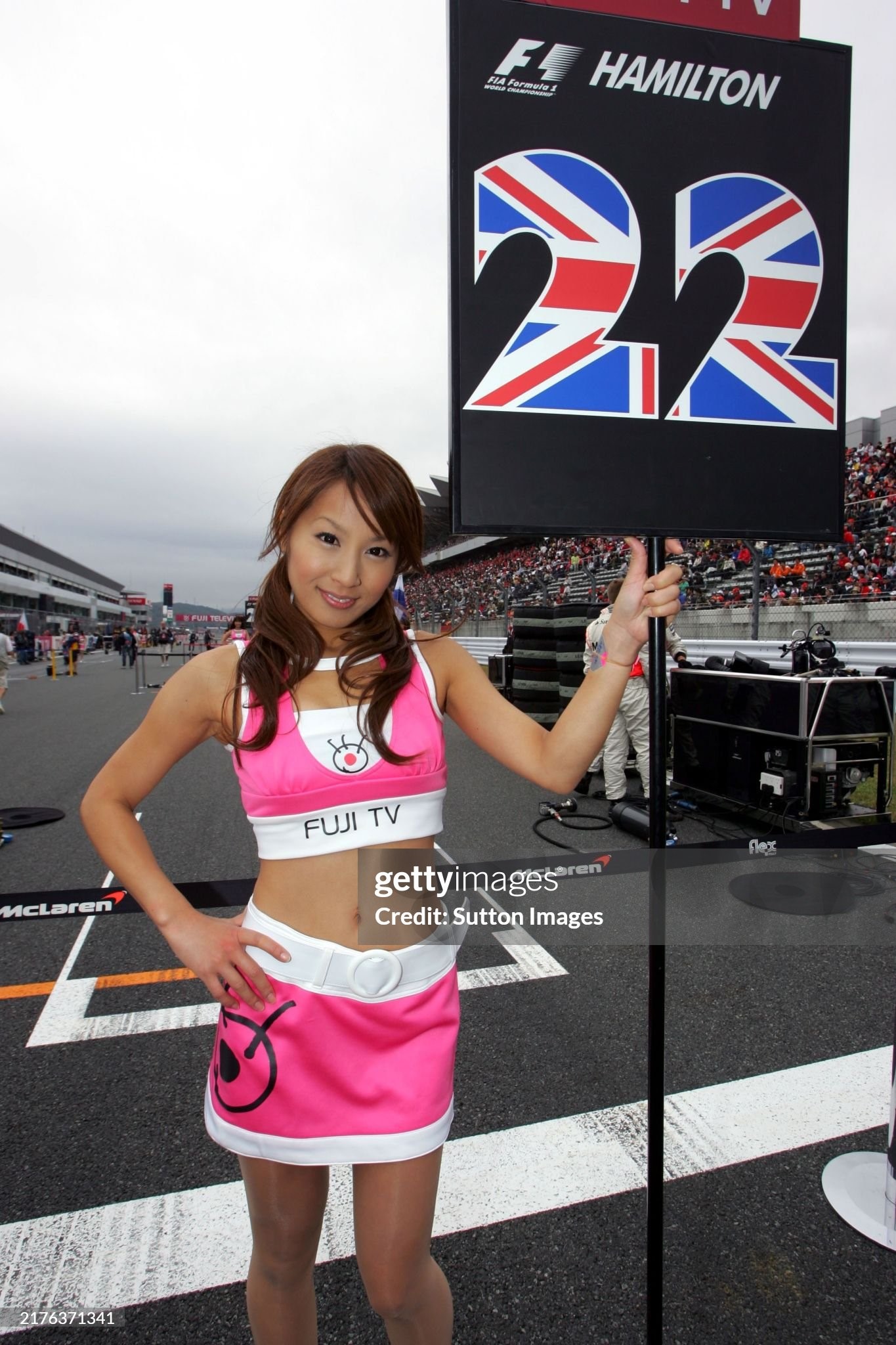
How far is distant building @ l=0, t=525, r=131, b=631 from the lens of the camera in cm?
6712

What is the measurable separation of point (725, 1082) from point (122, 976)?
8.26ft

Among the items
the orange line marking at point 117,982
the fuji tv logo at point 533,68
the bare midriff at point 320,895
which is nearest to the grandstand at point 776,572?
the fuji tv logo at point 533,68

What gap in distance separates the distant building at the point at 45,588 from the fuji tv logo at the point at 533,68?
→ 1791 inches

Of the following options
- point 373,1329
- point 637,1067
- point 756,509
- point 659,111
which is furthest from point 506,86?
point 637,1067

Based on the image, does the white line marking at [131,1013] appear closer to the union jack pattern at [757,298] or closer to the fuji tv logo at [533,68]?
the union jack pattern at [757,298]

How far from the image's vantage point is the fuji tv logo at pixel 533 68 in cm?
122

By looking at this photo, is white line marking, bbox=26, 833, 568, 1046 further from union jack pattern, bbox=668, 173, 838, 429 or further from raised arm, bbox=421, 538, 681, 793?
union jack pattern, bbox=668, 173, 838, 429

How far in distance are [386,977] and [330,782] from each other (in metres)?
0.33

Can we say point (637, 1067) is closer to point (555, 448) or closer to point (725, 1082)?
point (725, 1082)

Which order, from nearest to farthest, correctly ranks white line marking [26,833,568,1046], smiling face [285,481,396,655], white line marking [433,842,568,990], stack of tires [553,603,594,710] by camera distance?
smiling face [285,481,396,655]
white line marking [26,833,568,1046]
white line marking [433,842,568,990]
stack of tires [553,603,594,710]

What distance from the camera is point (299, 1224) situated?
49.0 inches

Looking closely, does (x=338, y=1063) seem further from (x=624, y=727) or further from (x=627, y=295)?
(x=624, y=727)

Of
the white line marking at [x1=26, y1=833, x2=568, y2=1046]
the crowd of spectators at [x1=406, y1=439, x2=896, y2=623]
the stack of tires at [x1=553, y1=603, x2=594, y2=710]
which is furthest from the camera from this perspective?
the crowd of spectators at [x1=406, y1=439, x2=896, y2=623]

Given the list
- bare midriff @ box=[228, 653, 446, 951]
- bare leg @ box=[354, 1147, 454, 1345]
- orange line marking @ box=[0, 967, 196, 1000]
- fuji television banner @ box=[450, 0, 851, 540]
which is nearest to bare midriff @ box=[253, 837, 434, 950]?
bare midriff @ box=[228, 653, 446, 951]
